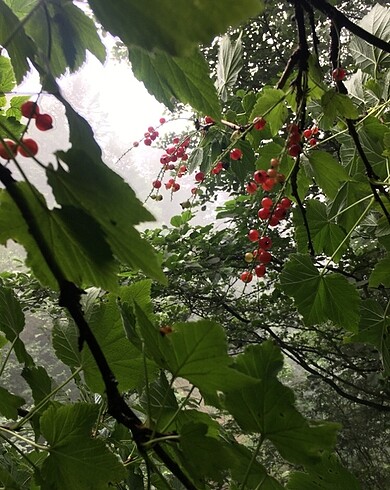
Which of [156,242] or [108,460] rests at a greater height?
[156,242]

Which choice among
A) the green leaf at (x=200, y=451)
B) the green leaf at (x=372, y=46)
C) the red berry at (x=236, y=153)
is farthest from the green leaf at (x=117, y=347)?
the green leaf at (x=372, y=46)

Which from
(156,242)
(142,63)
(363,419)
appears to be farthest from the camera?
(363,419)

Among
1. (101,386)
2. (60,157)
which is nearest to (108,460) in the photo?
(101,386)

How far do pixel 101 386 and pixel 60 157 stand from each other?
24 centimetres

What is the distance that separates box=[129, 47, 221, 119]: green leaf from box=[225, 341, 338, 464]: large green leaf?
15 centimetres

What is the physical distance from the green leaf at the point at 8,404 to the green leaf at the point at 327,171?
49cm

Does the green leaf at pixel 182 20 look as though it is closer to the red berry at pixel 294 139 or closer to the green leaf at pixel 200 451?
the green leaf at pixel 200 451

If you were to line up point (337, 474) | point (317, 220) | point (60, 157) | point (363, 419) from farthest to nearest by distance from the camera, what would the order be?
1. point (363, 419)
2. point (317, 220)
3. point (337, 474)
4. point (60, 157)

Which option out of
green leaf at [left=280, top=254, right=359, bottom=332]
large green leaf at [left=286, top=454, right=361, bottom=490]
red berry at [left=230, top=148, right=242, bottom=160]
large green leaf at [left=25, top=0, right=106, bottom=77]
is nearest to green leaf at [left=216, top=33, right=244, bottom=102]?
red berry at [left=230, top=148, right=242, bottom=160]

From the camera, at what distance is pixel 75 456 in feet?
0.95

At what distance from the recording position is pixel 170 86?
0.27 m

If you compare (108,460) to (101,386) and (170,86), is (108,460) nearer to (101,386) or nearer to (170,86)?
(101,386)

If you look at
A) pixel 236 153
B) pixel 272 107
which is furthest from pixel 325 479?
pixel 236 153

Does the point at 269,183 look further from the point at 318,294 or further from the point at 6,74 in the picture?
the point at 6,74
